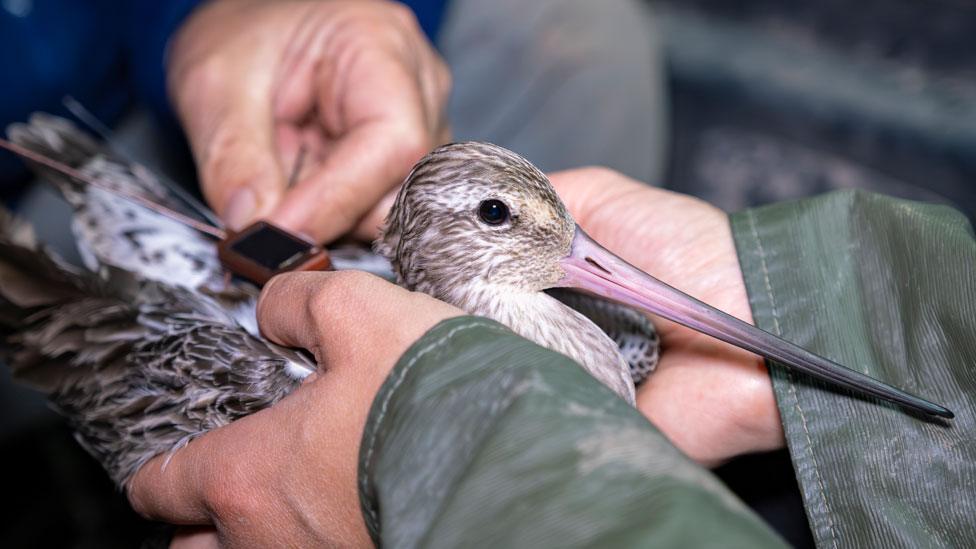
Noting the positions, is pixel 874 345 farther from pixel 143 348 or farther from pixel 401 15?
pixel 401 15

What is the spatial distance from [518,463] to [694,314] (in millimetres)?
484

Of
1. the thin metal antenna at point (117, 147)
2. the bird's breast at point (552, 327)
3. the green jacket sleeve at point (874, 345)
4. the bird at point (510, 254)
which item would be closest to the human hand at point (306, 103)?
the thin metal antenna at point (117, 147)

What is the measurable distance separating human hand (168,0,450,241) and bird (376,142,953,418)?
41cm

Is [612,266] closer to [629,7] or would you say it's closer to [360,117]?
[360,117]

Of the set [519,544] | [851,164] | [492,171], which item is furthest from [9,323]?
[851,164]

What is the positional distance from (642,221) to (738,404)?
373 millimetres

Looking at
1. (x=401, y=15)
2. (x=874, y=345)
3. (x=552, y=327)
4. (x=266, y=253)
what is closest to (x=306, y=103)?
(x=401, y=15)

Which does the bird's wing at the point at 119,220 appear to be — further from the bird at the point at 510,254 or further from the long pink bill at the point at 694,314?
the long pink bill at the point at 694,314

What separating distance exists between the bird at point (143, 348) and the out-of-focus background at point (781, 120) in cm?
93

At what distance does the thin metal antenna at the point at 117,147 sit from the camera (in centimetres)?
185

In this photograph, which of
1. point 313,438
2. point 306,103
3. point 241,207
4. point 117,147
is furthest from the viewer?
point 117,147

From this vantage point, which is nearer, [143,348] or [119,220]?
[143,348]

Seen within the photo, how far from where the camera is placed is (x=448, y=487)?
77cm

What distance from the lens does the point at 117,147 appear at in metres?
2.39
